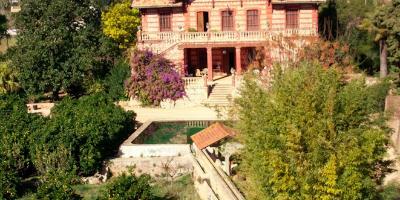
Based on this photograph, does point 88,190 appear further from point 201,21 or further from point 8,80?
point 201,21

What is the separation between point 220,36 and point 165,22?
4.58 m

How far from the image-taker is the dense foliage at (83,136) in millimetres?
26562

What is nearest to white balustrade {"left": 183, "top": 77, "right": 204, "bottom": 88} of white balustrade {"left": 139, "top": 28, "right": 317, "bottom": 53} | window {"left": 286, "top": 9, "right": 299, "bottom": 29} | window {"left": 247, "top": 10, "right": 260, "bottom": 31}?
white balustrade {"left": 139, "top": 28, "right": 317, "bottom": 53}

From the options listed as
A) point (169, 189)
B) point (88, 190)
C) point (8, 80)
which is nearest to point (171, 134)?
point (169, 189)

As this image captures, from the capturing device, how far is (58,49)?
38.9m

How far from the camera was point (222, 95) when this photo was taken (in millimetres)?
37219

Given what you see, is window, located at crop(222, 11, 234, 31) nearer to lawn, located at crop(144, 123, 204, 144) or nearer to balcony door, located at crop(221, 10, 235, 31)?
balcony door, located at crop(221, 10, 235, 31)

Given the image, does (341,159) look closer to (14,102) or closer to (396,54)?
(396,54)

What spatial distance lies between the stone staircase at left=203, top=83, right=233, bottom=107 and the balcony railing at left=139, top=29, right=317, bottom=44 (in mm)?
3097

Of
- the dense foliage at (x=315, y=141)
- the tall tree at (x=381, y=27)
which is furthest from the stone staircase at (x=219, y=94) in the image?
the dense foliage at (x=315, y=141)

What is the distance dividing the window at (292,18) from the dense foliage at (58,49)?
12.5 m

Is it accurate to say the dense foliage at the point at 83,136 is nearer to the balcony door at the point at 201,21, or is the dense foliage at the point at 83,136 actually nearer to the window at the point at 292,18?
the balcony door at the point at 201,21

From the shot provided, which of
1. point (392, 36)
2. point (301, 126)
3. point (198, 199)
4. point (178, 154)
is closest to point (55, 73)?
point (178, 154)

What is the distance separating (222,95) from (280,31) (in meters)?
5.73
